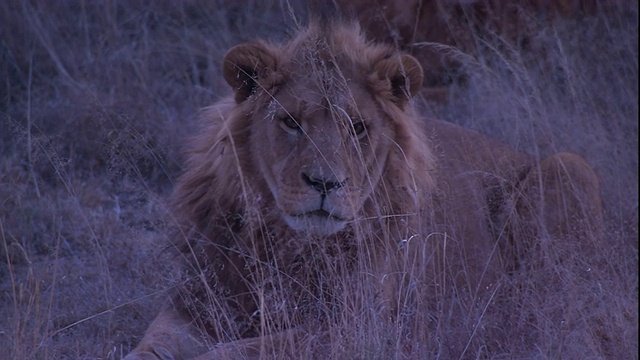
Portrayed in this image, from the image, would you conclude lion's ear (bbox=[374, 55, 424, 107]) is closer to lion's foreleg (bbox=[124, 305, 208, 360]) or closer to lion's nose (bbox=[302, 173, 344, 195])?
lion's nose (bbox=[302, 173, 344, 195])

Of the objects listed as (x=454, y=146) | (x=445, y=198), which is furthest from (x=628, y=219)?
(x=445, y=198)

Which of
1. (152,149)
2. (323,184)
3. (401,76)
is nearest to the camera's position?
(323,184)

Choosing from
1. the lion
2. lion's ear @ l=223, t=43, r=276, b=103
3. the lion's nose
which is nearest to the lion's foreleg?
the lion

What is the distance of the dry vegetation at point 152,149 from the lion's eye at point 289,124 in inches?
29.9

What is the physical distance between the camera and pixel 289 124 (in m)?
4.22

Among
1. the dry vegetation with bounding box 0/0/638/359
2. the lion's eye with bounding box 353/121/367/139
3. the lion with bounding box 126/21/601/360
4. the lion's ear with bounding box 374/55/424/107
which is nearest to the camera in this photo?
the lion with bounding box 126/21/601/360

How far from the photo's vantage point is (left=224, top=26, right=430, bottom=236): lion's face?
400 centimetres

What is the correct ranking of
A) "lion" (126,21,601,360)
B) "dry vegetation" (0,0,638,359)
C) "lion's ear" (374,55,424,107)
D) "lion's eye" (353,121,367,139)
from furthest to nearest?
1. "lion's ear" (374,55,424,107)
2. "lion's eye" (353,121,367,139)
3. "dry vegetation" (0,0,638,359)
4. "lion" (126,21,601,360)

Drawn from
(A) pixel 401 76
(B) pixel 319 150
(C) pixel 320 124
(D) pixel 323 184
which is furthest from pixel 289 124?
(A) pixel 401 76

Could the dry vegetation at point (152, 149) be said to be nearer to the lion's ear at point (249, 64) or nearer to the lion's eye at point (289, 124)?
the lion's ear at point (249, 64)

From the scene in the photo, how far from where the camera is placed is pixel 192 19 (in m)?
8.70

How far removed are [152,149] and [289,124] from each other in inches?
43.6

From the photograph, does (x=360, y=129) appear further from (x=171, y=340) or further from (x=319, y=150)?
(x=171, y=340)

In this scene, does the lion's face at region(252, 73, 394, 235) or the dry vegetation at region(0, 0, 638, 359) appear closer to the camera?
the lion's face at region(252, 73, 394, 235)
